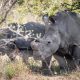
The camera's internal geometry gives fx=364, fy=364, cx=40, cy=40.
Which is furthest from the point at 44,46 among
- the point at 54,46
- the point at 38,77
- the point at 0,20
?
the point at 0,20

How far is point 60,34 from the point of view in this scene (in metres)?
8.05

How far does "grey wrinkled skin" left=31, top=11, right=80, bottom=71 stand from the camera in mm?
7711

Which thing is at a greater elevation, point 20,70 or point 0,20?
point 0,20

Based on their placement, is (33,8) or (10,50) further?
(10,50)

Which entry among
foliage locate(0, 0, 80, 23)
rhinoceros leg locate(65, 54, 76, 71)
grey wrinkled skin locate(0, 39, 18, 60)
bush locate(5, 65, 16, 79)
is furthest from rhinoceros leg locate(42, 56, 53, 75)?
foliage locate(0, 0, 80, 23)

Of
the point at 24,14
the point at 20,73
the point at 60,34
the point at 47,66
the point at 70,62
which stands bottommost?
the point at 70,62

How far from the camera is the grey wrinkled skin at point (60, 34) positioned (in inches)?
304

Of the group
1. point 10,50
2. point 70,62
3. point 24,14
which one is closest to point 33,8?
point 24,14

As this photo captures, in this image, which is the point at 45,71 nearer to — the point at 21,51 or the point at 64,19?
the point at 21,51

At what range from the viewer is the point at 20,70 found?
7.18 metres

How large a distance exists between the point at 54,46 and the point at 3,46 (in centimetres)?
111

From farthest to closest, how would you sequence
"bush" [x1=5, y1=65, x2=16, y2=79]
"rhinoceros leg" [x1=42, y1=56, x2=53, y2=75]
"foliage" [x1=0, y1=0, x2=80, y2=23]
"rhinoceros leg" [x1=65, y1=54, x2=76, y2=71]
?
1. "rhinoceros leg" [x1=65, y1=54, x2=76, y2=71]
2. "rhinoceros leg" [x1=42, y1=56, x2=53, y2=75]
3. "bush" [x1=5, y1=65, x2=16, y2=79]
4. "foliage" [x1=0, y1=0, x2=80, y2=23]

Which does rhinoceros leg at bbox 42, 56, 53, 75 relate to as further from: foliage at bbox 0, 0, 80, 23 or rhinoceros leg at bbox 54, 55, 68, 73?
foliage at bbox 0, 0, 80, 23

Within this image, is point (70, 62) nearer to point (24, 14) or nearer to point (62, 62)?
point (62, 62)
